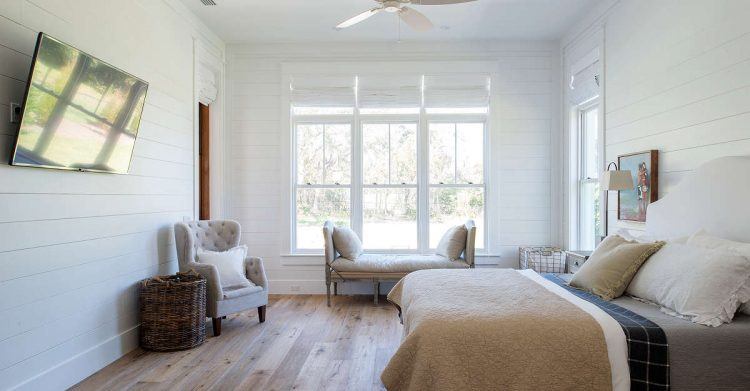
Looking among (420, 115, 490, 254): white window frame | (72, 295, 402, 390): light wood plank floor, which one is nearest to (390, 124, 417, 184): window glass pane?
(420, 115, 490, 254): white window frame

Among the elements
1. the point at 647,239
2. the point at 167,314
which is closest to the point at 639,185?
the point at 647,239

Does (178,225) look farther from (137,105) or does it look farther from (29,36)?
(29,36)

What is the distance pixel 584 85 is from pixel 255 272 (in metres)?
3.86

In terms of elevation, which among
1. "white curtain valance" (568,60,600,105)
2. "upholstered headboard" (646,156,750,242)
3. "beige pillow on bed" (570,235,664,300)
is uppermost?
"white curtain valance" (568,60,600,105)

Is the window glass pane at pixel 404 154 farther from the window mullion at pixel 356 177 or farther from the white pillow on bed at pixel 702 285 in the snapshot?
the white pillow on bed at pixel 702 285

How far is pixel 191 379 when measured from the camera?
9.71 feet

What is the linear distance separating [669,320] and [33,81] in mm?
3399

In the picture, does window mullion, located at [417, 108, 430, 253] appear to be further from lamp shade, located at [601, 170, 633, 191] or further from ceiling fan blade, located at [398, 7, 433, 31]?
lamp shade, located at [601, 170, 633, 191]

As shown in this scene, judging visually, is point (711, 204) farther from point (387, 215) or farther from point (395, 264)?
point (387, 215)

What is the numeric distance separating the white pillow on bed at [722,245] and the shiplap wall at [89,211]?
372cm

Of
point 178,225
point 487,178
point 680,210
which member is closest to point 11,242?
point 178,225

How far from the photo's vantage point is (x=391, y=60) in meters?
5.52

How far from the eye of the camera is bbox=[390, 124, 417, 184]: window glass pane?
18.4 ft

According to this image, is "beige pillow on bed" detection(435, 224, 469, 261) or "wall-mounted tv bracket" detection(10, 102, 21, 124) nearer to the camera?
"wall-mounted tv bracket" detection(10, 102, 21, 124)
